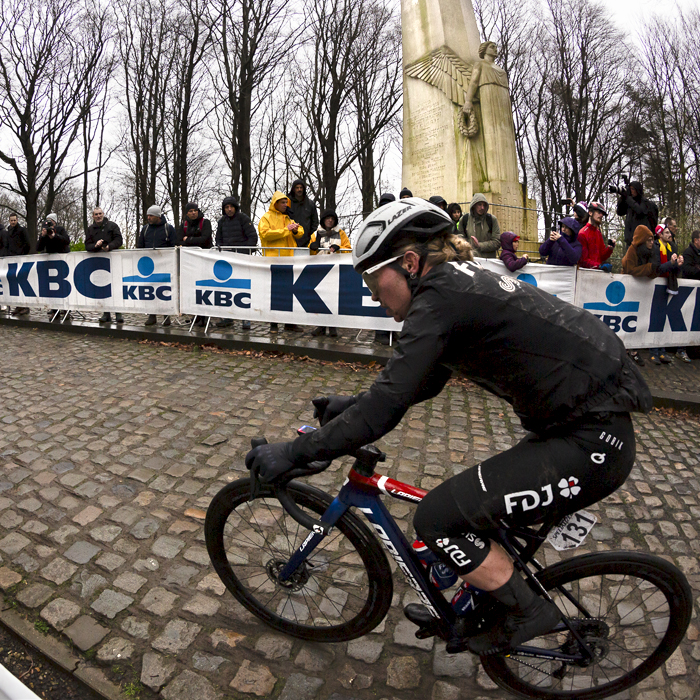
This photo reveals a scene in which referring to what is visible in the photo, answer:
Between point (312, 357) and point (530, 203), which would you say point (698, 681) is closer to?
point (312, 357)

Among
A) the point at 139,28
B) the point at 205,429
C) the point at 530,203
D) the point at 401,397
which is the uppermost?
the point at 139,28

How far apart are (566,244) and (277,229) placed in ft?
16.2

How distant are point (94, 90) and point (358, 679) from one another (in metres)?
27.0

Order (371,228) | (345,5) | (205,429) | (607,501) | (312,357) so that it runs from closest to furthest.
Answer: (371,228)
(607,501)
(205,429)
(312,357)
(345,5)

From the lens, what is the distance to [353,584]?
2.45 metres

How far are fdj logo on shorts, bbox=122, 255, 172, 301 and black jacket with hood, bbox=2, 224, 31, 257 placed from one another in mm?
4088

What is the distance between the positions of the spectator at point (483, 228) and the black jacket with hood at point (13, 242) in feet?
31.6

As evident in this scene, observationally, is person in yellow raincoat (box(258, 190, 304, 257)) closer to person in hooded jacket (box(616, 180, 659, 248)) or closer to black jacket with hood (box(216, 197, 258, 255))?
black jacket with hood (box(216, 197, 258, 255))

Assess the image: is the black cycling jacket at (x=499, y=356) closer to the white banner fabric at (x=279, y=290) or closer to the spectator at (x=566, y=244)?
the white banner fabric at (x=279, y=290)

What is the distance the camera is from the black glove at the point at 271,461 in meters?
2.01

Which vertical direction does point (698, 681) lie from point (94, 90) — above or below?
below

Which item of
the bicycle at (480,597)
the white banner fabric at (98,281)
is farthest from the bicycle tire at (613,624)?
the white banner fabric at (98,281)

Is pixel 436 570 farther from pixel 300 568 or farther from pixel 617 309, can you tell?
pixel 617 309

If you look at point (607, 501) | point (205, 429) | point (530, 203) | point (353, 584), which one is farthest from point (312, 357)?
point (530, 203)
